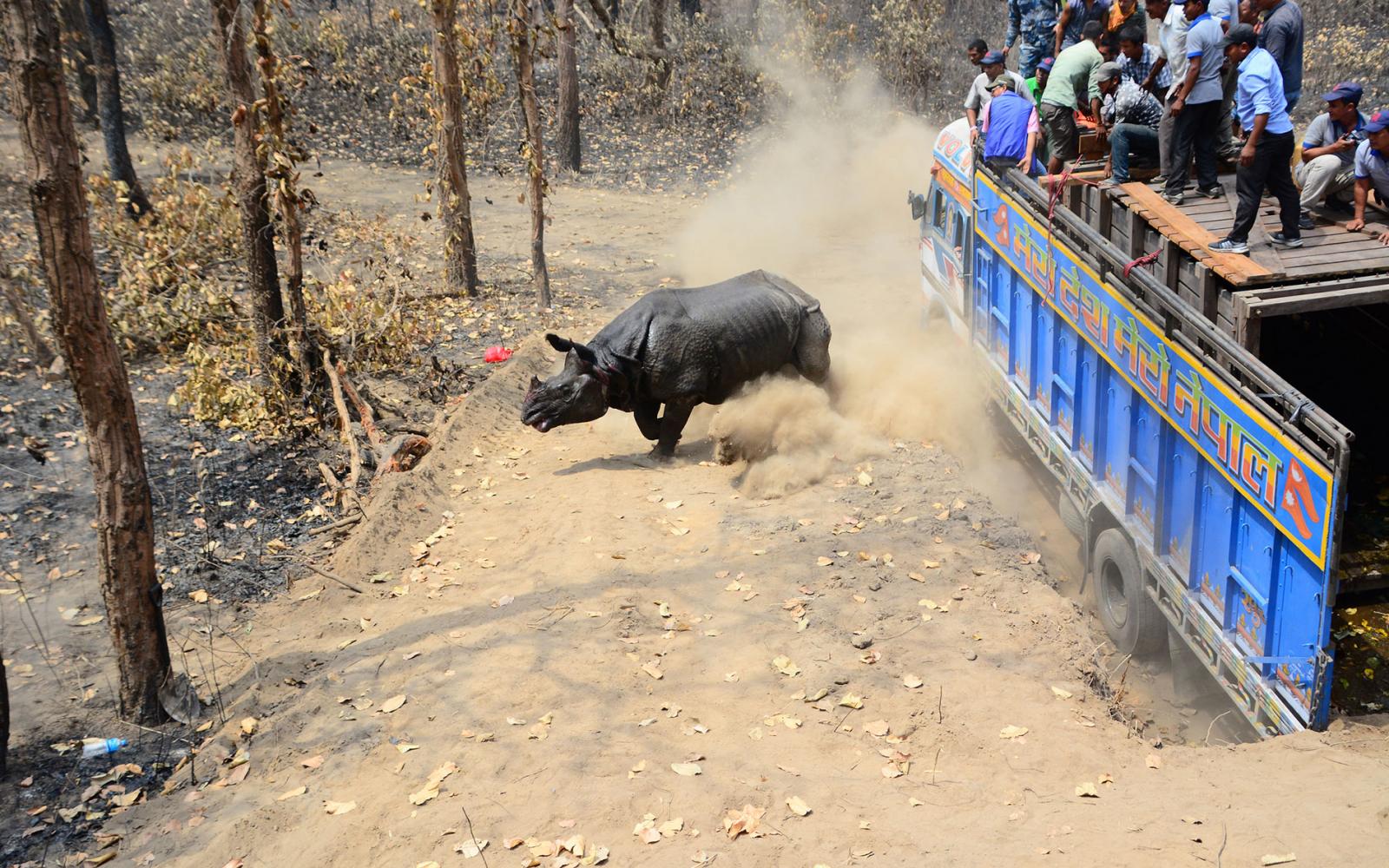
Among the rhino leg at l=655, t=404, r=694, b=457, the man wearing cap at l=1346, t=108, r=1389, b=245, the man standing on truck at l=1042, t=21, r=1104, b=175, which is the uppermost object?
the man standing on truck at l=1042, t=21, r=1104, b=175

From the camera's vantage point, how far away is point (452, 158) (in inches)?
619

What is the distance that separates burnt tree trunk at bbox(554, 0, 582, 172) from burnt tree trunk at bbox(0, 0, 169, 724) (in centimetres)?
1590

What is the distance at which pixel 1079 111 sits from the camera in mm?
10828

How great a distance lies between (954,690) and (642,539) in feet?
10.3

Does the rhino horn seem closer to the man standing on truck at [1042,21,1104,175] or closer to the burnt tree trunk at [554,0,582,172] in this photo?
the man standing on truck at [1042,21,1104,175]

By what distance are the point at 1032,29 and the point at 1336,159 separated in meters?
6.13

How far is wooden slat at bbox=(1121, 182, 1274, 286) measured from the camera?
729cm

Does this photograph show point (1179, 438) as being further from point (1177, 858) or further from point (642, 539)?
point (642, 539)

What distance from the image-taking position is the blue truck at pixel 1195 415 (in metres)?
6.02

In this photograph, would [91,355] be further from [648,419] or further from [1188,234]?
[1188,234]

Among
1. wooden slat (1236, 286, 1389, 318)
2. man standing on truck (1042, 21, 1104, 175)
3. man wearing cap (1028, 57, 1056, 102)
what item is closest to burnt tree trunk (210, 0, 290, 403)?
man standing on truck (1042, 21, 1104, 175)

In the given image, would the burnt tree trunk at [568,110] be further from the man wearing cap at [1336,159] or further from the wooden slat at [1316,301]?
the wooden slat at [1316,301]

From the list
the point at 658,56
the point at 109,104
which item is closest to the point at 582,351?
the point at 109,104

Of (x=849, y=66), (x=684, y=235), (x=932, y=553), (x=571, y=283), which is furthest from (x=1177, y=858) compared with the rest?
(x=849, y=66)
